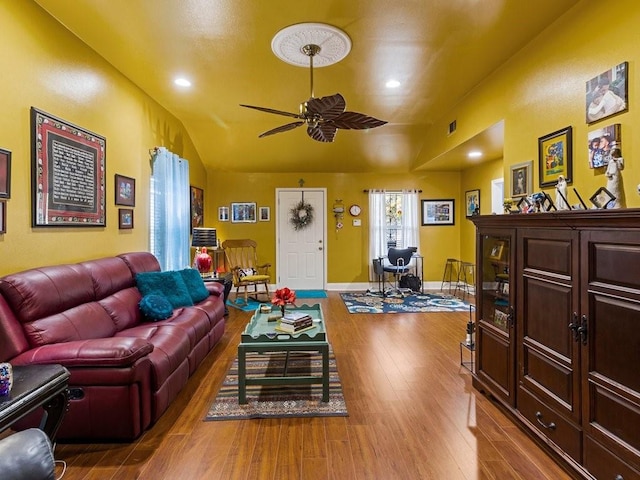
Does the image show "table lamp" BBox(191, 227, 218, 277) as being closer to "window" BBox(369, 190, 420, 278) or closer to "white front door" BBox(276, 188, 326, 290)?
"white front door" BBox(276, 188, 326, 290)

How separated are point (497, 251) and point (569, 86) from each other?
4.28ft

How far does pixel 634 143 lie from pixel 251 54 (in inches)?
114

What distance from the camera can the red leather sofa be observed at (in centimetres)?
196

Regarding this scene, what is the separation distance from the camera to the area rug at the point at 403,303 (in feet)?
17.4

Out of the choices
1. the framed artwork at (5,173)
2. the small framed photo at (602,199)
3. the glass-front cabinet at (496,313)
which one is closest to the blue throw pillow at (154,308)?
the framed artwork at (5,173)

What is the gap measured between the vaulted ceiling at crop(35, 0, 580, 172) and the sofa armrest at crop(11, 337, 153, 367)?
2.26 metres

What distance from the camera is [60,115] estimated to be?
2711 mm

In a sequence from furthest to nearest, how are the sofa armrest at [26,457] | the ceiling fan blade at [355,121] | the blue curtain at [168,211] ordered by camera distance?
the blue curtain at [168,211], the ceiling fan blade at [355,121], the sofa armrest at [26,457]

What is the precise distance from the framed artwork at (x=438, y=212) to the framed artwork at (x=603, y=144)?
479cm

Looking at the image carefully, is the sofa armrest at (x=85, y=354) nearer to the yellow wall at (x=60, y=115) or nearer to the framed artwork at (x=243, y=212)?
the yellow wall at (x=60, y=115)

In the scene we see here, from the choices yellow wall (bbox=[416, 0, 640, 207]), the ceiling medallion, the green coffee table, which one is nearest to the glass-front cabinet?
yellow wall (bbox=[416, 0, 640, 207])

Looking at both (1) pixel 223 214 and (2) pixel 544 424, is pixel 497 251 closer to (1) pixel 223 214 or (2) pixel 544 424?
(2) pixel 544 424

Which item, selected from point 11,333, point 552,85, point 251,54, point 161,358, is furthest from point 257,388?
point 552,85

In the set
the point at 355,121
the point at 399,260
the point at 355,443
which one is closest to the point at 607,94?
the point at 355,121
